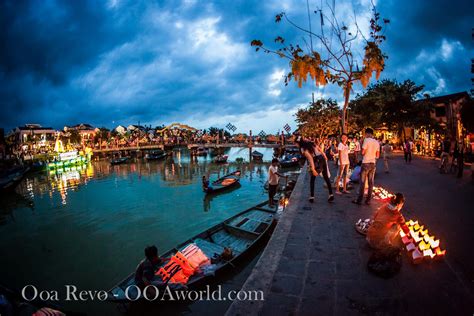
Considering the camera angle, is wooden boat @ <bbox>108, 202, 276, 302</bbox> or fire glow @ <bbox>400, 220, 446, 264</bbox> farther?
wooden boat @ <bbox>108, 202, 276, 302</bbox>

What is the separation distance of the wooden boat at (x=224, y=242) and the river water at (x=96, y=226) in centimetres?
252

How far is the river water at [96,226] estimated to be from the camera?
402 inches

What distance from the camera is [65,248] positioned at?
1261cm

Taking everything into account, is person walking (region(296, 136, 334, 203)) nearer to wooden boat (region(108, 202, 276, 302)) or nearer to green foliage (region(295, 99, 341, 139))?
wooden boat (region(108, 202, 276, 302))

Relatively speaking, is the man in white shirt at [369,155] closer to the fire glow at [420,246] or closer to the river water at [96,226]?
the fire glow at [420,246]

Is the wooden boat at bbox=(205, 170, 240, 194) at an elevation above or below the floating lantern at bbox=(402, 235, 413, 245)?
below

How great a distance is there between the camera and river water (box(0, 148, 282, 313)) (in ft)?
33.5

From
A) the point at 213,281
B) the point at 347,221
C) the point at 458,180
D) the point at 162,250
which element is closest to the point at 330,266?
the point at 347,221

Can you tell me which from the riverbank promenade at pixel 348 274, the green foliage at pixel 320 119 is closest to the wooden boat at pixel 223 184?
the green foliage at pixel 320 119

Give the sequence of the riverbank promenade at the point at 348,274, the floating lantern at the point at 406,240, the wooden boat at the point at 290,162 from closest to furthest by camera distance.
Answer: the riverbank promenade at the point at 348,274
the floating lantern at the point at 406,240
the wooden boat at the point at 290,162

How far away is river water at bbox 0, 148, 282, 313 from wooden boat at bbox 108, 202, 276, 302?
2520 millimetres

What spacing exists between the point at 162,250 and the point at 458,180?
45.3 feet

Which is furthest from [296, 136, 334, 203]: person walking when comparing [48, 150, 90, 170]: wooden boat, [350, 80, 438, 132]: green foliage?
[48, 150, 90, 170]: wooden boat

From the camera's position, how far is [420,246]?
417 centimetres
